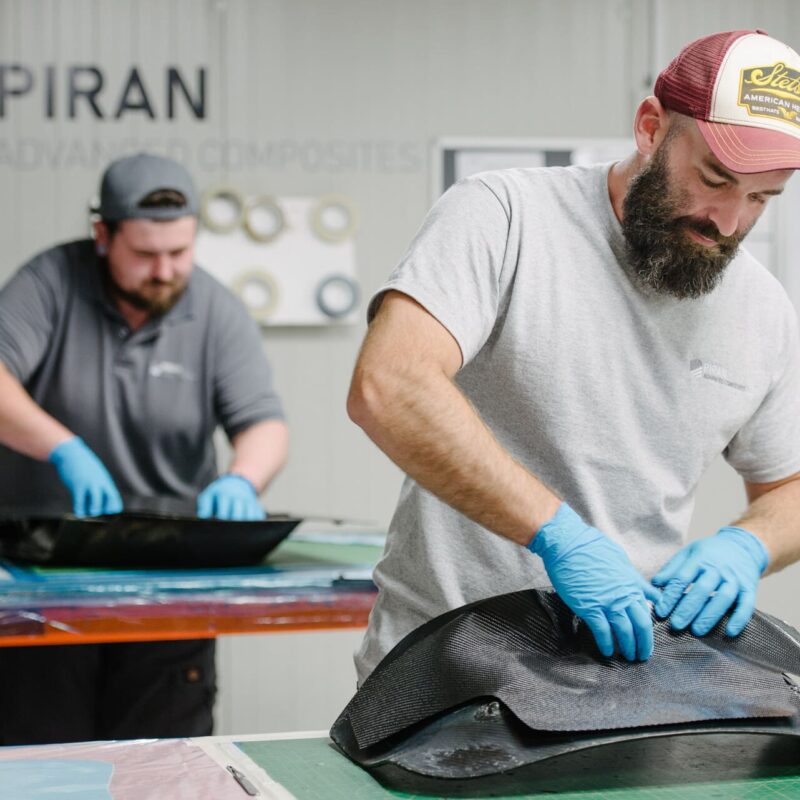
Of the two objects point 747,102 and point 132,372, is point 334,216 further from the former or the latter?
point 747,102

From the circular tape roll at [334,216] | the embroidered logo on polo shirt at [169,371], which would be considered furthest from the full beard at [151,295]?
the circular tape roll at [334,216]

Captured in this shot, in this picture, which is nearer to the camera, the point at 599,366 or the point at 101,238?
the point at 599,366

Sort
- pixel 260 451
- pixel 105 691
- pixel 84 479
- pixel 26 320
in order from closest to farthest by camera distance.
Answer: pixel 105 691
pixel 84 479
pixel 26 320
pixel 260 451

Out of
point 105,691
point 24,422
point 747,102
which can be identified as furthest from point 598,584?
point 24,422

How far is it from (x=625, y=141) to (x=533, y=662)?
297 centimetres

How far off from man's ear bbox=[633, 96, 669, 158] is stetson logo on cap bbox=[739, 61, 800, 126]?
0.37ft

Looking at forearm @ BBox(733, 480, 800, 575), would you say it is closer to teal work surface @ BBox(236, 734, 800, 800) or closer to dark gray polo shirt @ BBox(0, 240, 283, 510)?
teal work surface @ BBox(236, 734, 800, 800)

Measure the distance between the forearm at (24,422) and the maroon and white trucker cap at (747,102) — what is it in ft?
5.02

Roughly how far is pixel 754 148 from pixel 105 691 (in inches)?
58.5

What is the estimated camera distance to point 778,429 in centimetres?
141

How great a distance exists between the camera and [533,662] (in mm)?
1029

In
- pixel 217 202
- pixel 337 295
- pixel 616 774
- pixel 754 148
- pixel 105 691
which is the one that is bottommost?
pixel 105 691

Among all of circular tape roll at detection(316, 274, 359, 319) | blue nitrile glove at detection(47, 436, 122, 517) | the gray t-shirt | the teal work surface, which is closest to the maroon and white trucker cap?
the gray t-shirt

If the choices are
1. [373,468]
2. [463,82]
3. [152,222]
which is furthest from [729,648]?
[463,82]
